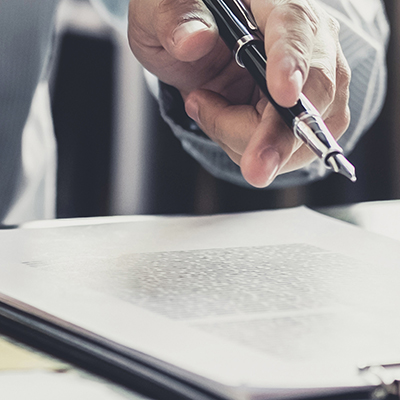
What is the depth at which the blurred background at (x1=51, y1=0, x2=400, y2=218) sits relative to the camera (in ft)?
1.60

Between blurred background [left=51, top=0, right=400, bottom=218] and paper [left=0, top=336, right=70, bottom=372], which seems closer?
paper [left=0, top=336, right=70, bottom=372]

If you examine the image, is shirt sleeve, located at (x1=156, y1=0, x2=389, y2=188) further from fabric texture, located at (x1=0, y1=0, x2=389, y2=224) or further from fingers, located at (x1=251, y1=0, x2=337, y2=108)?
fingers, located at (x1=251, y1=0, x2=337, y2=108)

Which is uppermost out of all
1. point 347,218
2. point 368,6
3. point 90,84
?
point 368,6

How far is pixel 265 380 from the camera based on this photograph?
0.11 meters

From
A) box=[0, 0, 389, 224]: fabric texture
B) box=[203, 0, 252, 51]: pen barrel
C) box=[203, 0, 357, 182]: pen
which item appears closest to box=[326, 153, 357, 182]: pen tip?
box=[203, 0, 357, 182]: pen

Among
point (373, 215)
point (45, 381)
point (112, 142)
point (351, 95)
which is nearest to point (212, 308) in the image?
point (45, 381)

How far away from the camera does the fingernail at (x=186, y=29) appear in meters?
0.29

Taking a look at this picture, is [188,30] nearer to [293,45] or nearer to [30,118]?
[293,45]

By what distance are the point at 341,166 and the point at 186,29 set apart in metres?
0.16

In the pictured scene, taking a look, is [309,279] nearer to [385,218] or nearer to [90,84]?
[385,218]

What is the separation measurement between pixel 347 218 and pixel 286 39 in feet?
0.65

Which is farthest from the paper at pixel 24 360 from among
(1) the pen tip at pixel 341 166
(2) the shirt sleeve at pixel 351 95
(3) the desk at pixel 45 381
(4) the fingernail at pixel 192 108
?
(2) the shirt sleeve at pixel 351 95

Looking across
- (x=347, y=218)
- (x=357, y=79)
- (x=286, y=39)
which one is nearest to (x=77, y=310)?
(x=286, y=39)

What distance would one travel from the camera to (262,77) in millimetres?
234
